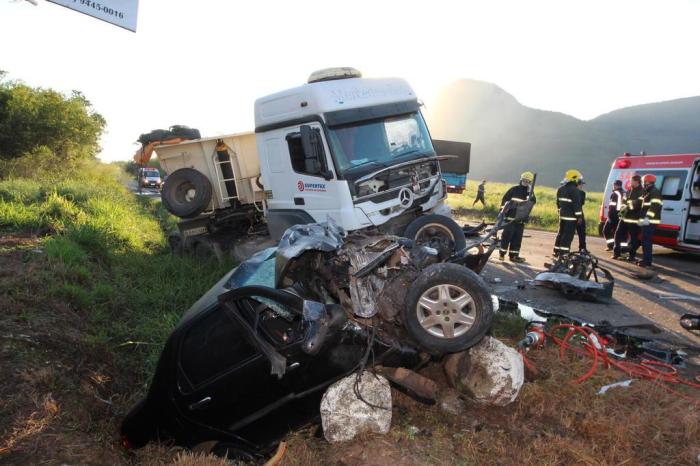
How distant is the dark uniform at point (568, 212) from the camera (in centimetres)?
875

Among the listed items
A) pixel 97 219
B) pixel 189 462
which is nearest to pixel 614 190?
pixel 189 462

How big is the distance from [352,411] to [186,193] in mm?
6398

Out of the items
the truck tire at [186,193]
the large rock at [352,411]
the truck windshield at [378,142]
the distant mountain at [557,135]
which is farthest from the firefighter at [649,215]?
the distant mountain at [557,135]

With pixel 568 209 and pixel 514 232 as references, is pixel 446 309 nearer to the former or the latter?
pixel 514 232

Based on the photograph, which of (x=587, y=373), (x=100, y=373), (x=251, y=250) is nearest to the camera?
(x=587, y=373)

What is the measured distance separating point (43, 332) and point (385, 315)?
359 centimetres

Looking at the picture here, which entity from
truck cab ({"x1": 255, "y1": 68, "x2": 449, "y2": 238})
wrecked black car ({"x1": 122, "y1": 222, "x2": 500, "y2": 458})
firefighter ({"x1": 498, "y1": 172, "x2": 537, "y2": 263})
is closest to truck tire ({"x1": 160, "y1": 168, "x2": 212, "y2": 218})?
truck cab ({"x1": 255, "y1": 68, "x2": 449, "y2": 238})

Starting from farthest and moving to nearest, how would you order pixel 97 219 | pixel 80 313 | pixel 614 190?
pixel 614 190
pixel 97 219
pixel 80 313

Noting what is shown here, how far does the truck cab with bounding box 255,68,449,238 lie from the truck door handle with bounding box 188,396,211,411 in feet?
9.09

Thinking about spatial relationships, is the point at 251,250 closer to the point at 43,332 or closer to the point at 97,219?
the point at 43,332

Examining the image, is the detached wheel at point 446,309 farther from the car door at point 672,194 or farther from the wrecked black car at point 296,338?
the car door at point 672,194

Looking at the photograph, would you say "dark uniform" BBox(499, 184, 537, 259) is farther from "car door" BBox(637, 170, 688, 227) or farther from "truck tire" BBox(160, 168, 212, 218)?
"truck tire" BBox(160, 168, 212, 218)

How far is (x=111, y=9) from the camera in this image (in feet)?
13.1

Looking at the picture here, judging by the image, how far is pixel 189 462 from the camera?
2959 mm
